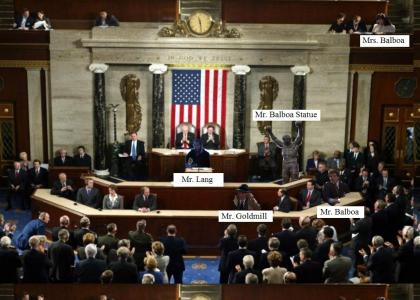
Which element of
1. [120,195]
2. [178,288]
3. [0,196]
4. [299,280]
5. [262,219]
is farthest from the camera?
[0,196]

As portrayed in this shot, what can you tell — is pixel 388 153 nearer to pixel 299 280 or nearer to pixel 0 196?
pixel 299 280

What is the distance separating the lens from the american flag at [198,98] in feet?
63.5

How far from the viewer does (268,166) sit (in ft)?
62.4

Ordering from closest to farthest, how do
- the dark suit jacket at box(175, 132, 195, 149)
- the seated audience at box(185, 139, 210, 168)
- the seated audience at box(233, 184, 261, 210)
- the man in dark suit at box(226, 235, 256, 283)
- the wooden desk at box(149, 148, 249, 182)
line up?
the man in dark suit at box(226, 235, 256, 283)
the seated audience at box(233, 184, 261, 210)
the seated audience at box(185, 139, 210, 168)
the wooden desk at box(149, 148, 249, 182)
the dark suit jacket at box(175, 132, 195, 149)

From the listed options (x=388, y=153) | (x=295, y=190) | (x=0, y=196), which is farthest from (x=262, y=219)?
(x=0, y=196)

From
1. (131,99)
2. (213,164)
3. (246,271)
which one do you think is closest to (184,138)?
(213,164)

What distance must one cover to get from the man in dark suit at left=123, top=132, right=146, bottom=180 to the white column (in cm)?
264

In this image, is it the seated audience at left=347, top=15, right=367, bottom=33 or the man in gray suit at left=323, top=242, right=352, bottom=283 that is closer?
the man in gray suit at left=323, top=242, right=352, bottom=283

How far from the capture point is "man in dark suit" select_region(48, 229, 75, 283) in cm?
1134

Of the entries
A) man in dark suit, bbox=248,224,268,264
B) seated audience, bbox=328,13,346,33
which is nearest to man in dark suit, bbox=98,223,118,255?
man in dark suit, bbox=248,224,268,264

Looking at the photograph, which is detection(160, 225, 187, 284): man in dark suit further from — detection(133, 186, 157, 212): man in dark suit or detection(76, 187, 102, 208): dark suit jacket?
detection(76, 187, 102, 208): dark suit jacket

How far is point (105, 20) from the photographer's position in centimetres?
1873

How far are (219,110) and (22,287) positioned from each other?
32.7 ft

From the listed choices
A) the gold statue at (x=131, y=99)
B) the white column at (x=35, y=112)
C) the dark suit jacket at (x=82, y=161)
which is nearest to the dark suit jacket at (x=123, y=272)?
the dark suit jacket at (x=82, y=161)
